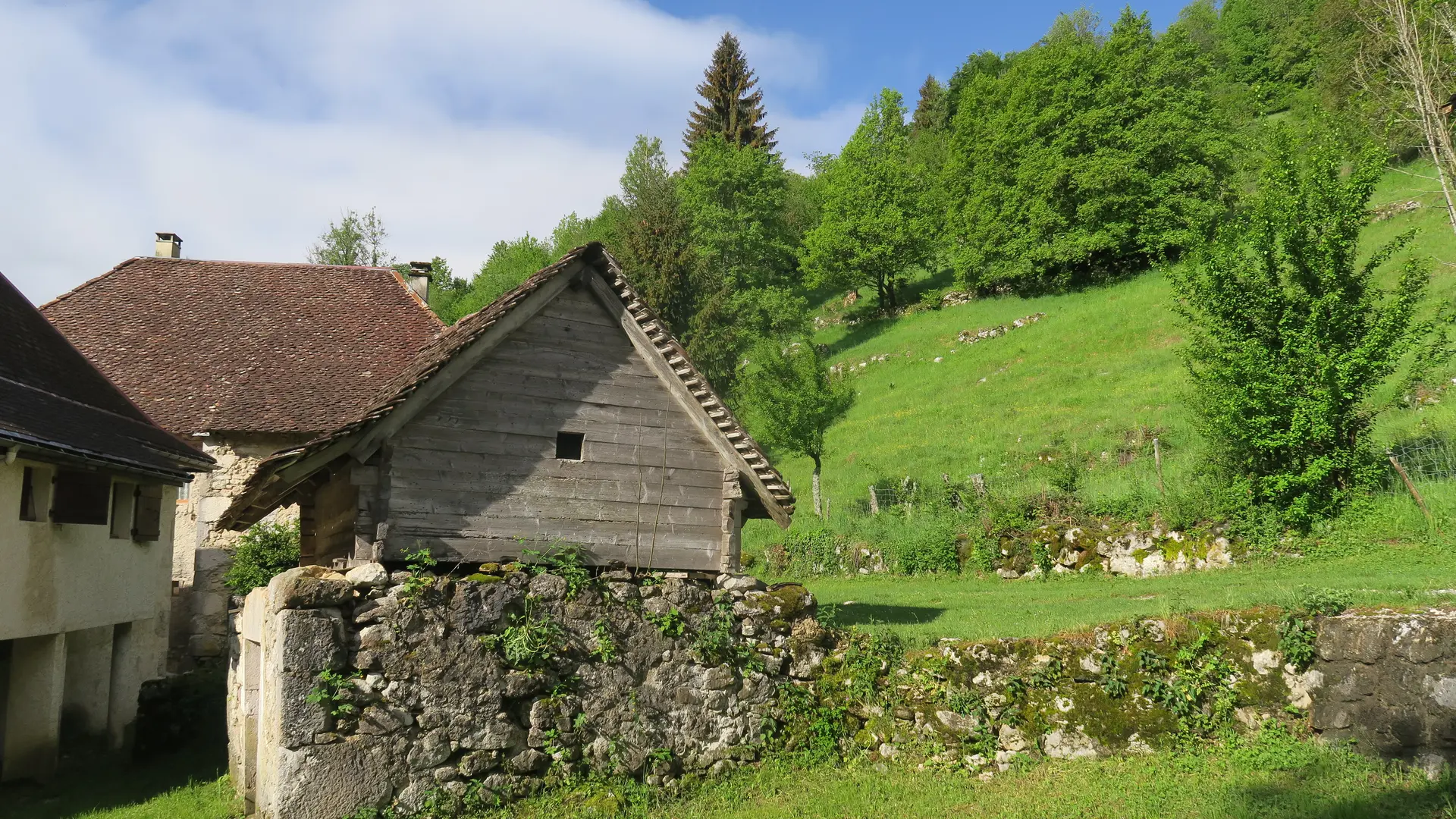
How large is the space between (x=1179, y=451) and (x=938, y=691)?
1445 centimetres

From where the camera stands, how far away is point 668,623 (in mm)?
11188

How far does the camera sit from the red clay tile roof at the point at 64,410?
1234 cm

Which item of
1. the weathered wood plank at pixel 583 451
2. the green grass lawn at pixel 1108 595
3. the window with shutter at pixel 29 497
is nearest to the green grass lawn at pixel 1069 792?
the green grass lawn at pixel 1108 595

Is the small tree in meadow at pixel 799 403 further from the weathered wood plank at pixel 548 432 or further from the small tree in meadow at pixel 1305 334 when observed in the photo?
the weathered wood plank at pixel 548 432

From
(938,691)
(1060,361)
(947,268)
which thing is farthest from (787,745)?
(947,268)

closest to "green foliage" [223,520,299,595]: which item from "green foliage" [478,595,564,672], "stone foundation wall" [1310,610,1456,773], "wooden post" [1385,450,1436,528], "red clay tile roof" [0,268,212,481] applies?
"red clay tile roof" [0,268,212,481]

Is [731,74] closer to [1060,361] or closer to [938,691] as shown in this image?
[1060,361]

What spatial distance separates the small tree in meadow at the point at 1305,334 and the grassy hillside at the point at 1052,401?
4.47 feet

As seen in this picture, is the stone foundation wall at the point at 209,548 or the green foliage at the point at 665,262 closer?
the stone foundation wall at the point at 209,548

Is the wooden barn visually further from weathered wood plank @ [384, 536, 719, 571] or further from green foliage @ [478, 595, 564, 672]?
green foliage @ [478, 595, 564, 672]

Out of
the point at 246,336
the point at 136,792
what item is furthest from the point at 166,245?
the point at 136,792

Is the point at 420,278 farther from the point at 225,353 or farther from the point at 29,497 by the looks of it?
the point at 29,497

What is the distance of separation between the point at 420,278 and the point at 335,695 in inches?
679

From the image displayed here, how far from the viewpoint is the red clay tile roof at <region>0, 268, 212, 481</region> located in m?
12.3
